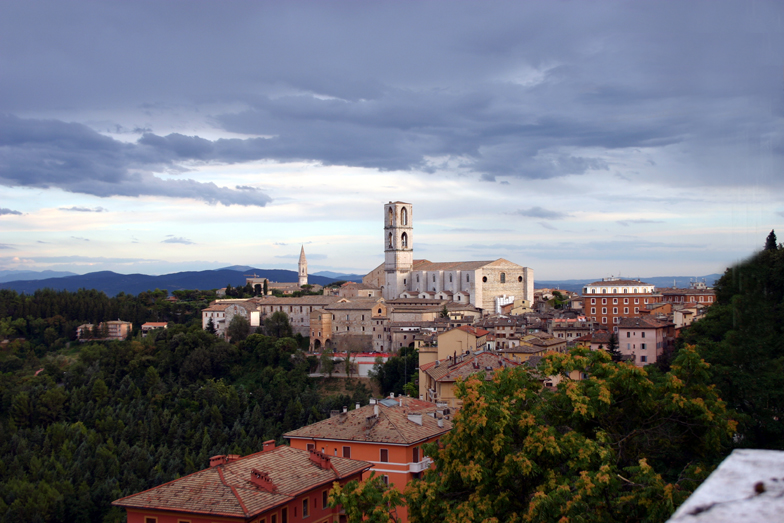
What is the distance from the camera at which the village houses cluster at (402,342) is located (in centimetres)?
1494

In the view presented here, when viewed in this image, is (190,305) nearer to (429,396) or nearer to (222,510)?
(429,396)

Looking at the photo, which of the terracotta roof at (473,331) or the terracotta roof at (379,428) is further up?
the terracotta roof at (473,331)

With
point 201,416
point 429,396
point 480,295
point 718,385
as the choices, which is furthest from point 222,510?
point 480,295

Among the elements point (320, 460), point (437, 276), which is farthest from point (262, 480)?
point (437, 276)

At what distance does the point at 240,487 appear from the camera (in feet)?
48.2

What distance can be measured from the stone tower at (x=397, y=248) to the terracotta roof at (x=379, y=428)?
50.1m

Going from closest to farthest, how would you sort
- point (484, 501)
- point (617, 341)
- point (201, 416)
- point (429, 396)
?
point (484, 501), point (429, 396), point (617, 341), point (201, 416)

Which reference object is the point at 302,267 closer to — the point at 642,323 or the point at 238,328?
the point at 238,328

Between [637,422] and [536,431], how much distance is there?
2.09m

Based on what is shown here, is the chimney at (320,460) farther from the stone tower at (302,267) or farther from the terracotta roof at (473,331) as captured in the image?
the stone tower at (302,267)

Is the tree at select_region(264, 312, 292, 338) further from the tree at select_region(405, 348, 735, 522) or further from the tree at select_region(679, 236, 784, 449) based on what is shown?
the tree at select_region(405, 348, 735, 522)

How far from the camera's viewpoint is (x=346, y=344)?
58.9 meters

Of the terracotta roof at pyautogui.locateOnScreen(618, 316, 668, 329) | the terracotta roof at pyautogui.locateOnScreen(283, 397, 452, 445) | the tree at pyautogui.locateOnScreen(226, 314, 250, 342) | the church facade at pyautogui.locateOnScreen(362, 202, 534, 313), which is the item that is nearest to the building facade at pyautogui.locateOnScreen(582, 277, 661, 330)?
the terracotta roof at pyautogui.locateOnScreen(618, 316, 668, 329)

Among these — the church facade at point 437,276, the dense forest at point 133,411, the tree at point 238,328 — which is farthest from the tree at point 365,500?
the church facade at point 437,276
